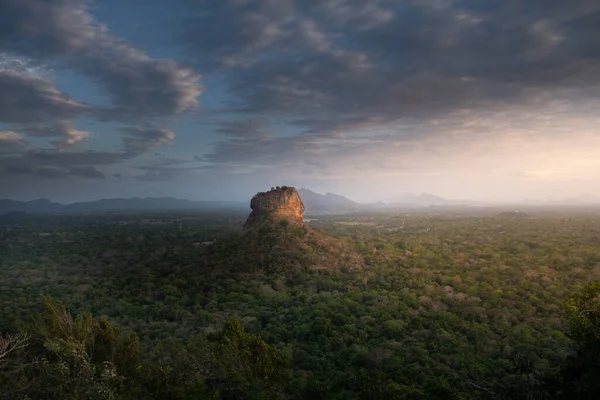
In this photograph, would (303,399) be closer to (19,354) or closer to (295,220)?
(19,354)

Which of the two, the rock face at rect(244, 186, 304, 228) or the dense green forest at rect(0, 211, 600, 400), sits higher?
the rock face at rect(244, 186, 304, 228)

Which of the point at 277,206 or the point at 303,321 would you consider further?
the point at 277,206

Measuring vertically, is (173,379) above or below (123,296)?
above

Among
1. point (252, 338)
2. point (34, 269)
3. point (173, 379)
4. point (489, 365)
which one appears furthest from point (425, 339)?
point (34, 269)

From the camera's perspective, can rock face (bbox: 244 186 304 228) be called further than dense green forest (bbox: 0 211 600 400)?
Yes

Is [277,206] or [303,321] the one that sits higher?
[277,206]
